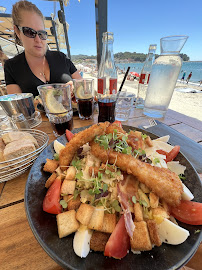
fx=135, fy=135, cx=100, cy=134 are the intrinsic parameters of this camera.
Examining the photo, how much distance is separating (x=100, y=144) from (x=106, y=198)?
37 cm

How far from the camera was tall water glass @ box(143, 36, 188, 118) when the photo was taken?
5.73 feet

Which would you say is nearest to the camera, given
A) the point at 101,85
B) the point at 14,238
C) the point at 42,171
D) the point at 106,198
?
the point at 14,238

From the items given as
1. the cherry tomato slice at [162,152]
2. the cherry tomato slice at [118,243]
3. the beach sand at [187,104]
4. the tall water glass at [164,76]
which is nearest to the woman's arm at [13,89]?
the tall water glass at [164,76]

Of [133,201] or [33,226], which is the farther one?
[133,201]

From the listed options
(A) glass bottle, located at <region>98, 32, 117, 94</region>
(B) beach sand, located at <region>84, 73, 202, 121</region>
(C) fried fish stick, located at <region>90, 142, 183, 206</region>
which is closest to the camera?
(C) fried fish stick, located at <region>90, 142, 183, 206</region>

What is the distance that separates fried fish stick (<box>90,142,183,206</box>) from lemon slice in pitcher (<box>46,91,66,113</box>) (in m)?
0.89

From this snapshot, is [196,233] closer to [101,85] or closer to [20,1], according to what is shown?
[101,85]

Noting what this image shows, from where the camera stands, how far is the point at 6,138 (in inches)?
47.1

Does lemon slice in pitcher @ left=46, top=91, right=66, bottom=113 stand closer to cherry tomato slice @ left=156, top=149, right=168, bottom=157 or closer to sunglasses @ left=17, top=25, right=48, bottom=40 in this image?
cherry tomato slice @ left=156, top=149, right=168, bottom=157

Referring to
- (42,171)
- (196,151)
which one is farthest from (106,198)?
(196,151)

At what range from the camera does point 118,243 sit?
0.61 metres

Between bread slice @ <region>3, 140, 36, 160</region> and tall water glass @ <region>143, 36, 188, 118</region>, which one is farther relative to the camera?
tall water glass @ <region>143, 36, 188, 118</region>

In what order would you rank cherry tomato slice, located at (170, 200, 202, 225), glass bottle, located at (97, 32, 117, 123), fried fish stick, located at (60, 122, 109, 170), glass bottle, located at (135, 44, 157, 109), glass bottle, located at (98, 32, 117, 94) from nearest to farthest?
cherry tomato slice, located at (170, 200, 202, 225)
fried fish stick, located at (60, 122, 109, 170)
glass bottle, located at (97, 32, 117, 123)
glass bottle, located at (98, 32, 117, 94)
glass bottle, located at (135, 44, 157, 109)

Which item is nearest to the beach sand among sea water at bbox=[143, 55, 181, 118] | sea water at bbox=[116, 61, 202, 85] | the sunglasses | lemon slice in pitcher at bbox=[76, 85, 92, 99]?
sea water at bbox=[116, 61, 202, 85]
